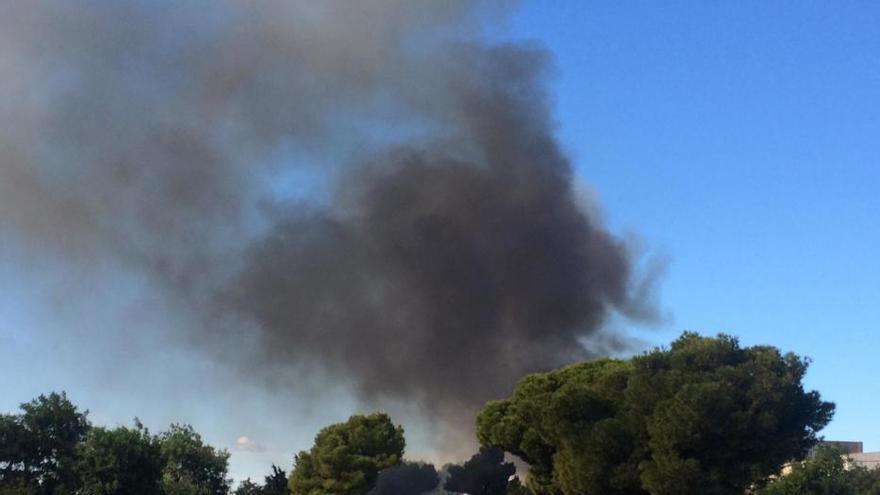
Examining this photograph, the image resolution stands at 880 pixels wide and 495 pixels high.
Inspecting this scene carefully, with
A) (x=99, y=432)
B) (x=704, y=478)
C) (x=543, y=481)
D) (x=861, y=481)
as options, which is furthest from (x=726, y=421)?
(x=99, y=432)

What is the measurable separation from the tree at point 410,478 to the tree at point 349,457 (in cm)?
1770

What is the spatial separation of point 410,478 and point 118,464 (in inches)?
1273

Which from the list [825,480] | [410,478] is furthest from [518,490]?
[825,480]

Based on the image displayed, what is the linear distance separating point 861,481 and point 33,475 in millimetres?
46419

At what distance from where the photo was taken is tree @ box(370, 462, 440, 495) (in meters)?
89.8

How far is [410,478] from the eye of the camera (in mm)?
90875

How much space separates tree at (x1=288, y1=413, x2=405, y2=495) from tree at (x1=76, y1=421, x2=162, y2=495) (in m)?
9.85

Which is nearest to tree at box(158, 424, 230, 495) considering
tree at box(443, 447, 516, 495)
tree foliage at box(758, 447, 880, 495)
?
tree at box(443, 447, 516, 495)

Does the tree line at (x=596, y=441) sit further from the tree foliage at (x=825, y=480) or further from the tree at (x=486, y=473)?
the tree at (x=486, y=473)

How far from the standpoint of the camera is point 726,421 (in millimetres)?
49188

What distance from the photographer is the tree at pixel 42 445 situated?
61812 millimetres

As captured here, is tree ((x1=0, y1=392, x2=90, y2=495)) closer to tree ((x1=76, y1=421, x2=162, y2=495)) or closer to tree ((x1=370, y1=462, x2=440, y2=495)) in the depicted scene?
tree ((x1=76, y1=421, x2=162, y2=495))

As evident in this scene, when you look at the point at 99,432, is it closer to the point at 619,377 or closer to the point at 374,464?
the point at 374,464

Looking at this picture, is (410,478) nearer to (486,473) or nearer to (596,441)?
(486,473)
